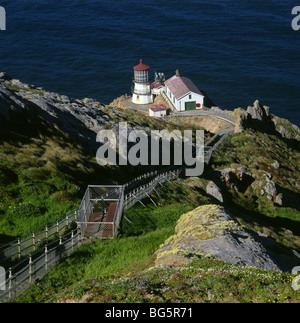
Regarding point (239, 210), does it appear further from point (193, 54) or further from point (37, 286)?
point (193, 54)

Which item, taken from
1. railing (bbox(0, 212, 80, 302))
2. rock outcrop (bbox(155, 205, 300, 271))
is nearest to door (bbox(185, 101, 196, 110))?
rock outcrop (bbox(155, 205, 300, 271))

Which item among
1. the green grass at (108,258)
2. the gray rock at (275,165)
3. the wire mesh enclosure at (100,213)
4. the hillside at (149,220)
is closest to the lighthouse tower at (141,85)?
the hillside at (149,220)

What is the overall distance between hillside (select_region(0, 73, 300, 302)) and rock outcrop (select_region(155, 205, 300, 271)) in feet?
0.20

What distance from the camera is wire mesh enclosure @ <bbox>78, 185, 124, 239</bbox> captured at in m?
21.8

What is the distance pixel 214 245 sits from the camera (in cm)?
1917

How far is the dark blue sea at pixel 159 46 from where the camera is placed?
360 ft

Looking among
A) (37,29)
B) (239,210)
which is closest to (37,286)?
(239,210)

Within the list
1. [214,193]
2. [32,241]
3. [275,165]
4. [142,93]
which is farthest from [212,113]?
[32,241]

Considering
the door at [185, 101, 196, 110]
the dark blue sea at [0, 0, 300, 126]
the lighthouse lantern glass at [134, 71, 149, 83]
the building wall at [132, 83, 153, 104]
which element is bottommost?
the door at [185, 101, 196, 110]

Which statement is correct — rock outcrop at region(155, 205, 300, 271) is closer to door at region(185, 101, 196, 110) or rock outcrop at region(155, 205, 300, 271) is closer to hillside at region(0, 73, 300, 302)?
hillside at region(0, 73, 300, 302)

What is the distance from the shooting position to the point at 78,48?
13750cm

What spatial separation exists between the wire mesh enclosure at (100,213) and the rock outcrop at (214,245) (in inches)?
135

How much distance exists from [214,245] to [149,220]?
23.2ft
